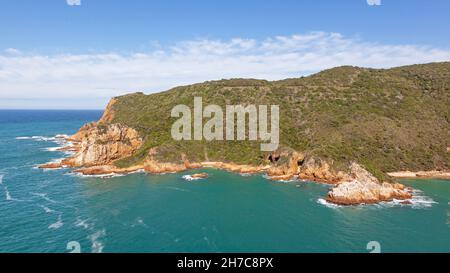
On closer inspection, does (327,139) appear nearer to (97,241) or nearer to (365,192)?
(365,192)

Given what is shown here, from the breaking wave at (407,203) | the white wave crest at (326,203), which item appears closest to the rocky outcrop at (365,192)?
the white wave crest at (326,203)

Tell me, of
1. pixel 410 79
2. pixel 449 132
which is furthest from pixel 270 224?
pixel 410 79

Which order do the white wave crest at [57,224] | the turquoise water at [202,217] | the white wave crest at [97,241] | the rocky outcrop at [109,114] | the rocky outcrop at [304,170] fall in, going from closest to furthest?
the white wave crest at [97,241], the turquoise water at [202,217], the white wave crest at [57,224], the rocky outcrop at [304,170], the rocky outcrop at [109,114]

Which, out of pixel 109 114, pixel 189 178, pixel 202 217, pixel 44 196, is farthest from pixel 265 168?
pixel 109 114

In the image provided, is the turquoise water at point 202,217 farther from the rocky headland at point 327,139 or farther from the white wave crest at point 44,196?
the rocky headland at point 327,139
